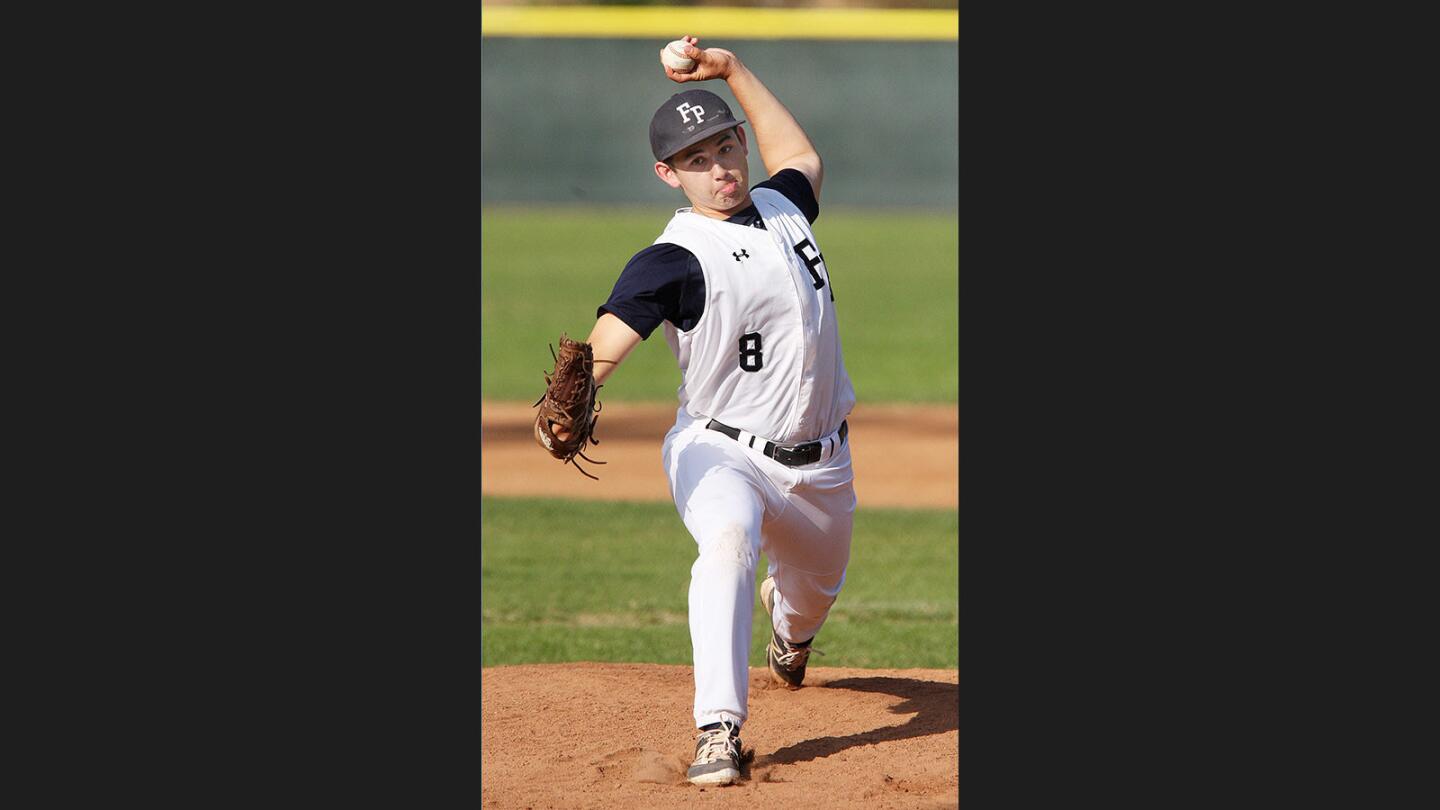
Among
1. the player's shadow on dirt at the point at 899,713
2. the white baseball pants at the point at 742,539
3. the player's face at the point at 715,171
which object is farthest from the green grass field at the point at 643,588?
the player's face at the point at 715,171

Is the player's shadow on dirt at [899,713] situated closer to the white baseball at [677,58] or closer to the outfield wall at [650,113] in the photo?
the white baseball at [677,58]

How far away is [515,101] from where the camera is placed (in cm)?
2488

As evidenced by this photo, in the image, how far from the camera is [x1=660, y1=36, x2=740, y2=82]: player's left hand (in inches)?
201

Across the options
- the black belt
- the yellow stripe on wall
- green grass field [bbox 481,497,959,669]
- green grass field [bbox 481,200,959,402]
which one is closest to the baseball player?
the black belt

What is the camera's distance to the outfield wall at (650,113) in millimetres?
23828

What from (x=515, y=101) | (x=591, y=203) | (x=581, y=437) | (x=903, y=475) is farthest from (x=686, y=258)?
(x=591, y=203)

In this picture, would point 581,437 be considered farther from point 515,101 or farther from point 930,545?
point 515,101

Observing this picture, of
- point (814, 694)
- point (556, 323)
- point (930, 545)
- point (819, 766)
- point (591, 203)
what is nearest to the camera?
point (819, 766)

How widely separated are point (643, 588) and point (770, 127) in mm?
3346

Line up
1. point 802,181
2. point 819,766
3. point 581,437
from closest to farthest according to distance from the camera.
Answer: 1. point 581,437
2. point 819,766
3. point 802,181

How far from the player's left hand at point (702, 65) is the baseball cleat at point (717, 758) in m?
2.01

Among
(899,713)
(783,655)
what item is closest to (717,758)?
(899,713)

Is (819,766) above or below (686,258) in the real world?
below

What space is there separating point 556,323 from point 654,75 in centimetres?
736
